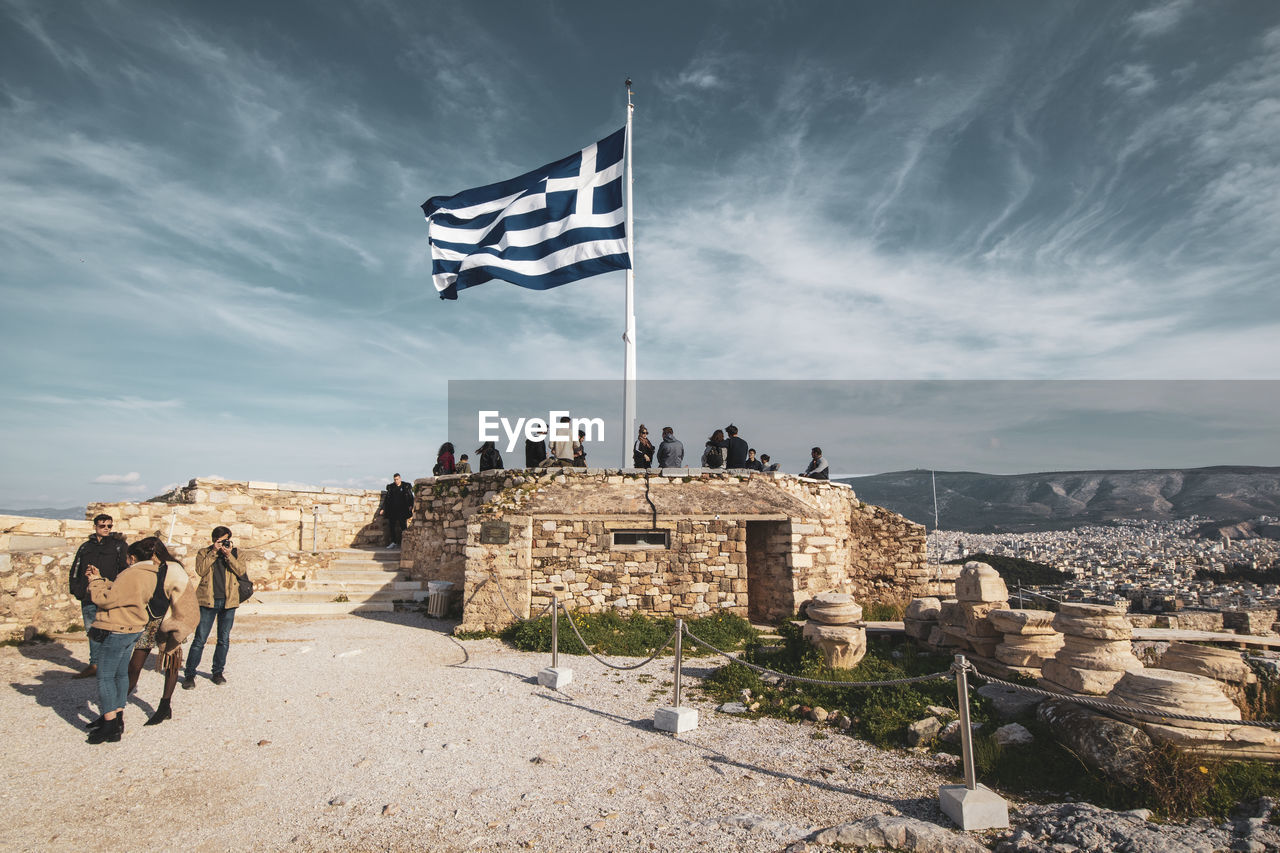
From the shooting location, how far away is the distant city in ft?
Result: 62.5

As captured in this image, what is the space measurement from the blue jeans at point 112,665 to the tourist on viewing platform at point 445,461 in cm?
1050

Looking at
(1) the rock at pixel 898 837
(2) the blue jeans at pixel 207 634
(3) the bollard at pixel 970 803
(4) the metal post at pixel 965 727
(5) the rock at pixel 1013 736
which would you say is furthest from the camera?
(2) the blue jeans at pixel 207 634

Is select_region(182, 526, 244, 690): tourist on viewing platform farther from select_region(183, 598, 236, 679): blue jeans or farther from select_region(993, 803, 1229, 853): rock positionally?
select_region(993, 803, 1229, 853): rock

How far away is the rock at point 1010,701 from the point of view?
6457 mm

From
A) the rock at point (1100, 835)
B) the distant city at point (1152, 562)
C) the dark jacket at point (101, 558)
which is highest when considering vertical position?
the dark jacket at point (101, 558)

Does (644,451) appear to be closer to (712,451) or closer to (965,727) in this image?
(712,451)

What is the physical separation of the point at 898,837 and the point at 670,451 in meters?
9.99

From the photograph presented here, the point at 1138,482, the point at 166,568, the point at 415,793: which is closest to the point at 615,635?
the point at 415,793

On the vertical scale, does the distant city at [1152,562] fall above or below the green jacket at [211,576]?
below

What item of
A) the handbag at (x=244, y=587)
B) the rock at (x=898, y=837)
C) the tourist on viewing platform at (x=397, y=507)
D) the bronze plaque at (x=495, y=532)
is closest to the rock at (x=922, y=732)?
the rock at (x=898, y=837)

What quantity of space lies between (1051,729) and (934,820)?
215cm

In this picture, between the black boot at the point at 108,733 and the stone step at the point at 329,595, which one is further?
the stone step at the point at 329,595

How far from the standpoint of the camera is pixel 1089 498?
9175 centimetres

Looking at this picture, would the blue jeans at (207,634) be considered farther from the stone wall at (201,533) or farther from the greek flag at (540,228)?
the greek flag at (540,228)
